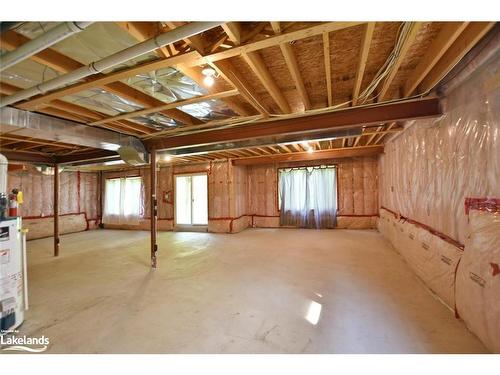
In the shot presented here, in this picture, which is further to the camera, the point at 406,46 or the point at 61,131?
the point at 61,131

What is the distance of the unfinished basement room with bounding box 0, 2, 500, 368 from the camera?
5.09 feet

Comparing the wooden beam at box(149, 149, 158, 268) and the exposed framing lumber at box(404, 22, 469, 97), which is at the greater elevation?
the exposed framing lumber at box(404, 22, 469, 97)

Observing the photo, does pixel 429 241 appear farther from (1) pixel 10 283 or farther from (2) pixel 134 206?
(2) pixel 134 206

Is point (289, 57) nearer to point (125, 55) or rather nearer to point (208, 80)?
point (208, 80)

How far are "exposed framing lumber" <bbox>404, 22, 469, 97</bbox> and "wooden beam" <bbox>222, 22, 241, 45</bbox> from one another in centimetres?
139

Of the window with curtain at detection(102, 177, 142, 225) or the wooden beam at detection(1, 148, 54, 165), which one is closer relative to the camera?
the wooden beam at detection(1, 148, 54, 165)

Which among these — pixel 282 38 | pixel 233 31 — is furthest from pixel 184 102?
pixel 282 38

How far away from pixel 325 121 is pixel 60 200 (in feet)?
28.8

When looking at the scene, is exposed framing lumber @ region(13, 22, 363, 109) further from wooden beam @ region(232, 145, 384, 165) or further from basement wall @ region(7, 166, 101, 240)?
basement wall @ region(7, 166, 101, 240)

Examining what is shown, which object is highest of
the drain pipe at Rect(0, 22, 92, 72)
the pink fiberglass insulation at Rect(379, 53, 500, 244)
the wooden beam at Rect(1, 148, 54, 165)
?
the drain pipe at Rect(0, 22, 92, 72)

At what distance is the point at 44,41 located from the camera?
124 cm

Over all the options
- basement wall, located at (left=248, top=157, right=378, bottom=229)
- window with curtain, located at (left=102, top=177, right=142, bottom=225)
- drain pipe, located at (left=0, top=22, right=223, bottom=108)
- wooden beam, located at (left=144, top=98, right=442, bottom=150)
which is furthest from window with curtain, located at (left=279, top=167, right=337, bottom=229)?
drain pipe, located at (left=0, top=22, right=223, bottom=108)
